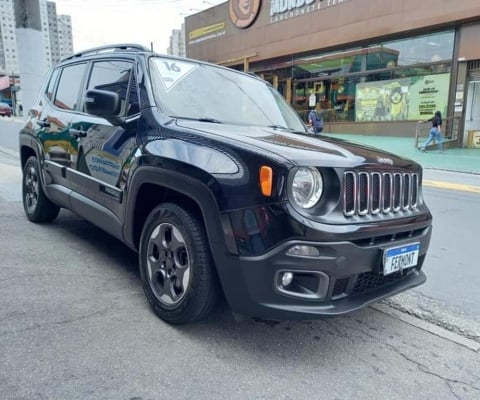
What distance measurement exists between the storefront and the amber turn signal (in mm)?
16610

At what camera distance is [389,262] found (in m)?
2.54

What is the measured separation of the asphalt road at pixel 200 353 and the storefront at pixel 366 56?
53.1ft

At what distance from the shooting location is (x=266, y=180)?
2293 mm

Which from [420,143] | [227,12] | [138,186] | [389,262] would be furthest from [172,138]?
[227,12]

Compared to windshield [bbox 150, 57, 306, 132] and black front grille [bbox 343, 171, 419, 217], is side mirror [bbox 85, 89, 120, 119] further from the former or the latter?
black front grille [bbox 343, 171, 419, 217]

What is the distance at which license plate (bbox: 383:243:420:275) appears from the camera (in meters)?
2.52

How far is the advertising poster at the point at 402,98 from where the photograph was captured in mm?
17531

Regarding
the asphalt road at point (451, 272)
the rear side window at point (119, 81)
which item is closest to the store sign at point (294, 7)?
the asphalt road at point (451, 272)

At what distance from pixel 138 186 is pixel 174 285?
30.2 inches

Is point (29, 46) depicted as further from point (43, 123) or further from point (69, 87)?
point (69, 87)

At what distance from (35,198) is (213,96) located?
9.69ft

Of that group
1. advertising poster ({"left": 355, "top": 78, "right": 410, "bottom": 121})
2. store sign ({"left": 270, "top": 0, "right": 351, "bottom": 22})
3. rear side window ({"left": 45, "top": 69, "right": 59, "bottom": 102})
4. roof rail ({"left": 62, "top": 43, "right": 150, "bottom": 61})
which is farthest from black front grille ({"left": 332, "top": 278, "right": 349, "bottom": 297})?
store sign ({"left": 270, "top": 0, "right": 351, "bottom": 22})

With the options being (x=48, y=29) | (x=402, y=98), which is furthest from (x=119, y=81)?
(x=48, y=29)

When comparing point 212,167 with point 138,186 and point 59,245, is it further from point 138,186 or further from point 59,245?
point 59,245
